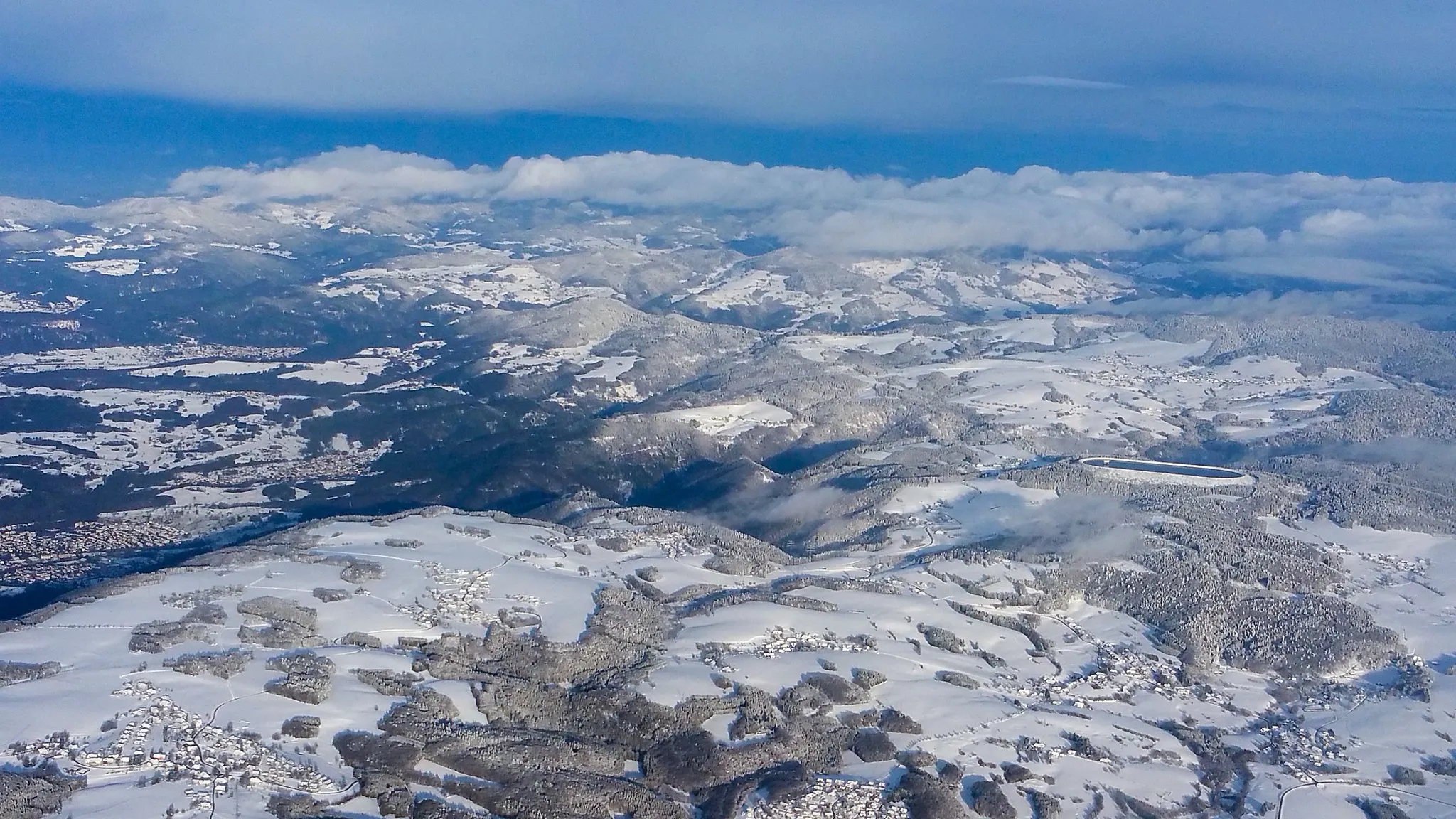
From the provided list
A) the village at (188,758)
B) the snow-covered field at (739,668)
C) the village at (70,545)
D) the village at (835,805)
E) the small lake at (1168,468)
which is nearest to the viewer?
the village at (188,758)

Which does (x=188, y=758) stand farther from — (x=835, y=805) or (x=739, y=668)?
(x=739, y=668)

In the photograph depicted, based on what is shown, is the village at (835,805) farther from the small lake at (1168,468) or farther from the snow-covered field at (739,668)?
the small lake at (1168,468)

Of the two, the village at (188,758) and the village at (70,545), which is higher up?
the village at (188,758)

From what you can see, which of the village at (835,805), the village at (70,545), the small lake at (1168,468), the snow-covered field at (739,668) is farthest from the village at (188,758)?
the small lake at (1168,468)

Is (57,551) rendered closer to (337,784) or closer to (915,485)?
(337,784)

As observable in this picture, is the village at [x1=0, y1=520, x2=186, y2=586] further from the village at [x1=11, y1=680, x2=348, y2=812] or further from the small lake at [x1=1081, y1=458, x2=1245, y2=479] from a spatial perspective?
the small lake at [x1=1081, y1=458, x2=1245, y2=479]

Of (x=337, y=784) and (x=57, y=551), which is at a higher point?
(x=337, y=784)

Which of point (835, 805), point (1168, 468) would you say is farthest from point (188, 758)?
point (1168, 468)

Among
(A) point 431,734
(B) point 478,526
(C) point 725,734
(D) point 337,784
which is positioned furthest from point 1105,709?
(B) point 478,526

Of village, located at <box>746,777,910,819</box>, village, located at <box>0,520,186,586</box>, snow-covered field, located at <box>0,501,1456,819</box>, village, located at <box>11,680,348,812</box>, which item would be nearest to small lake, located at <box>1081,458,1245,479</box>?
snow-covered field, located at <box>0,501,1456,819</box>

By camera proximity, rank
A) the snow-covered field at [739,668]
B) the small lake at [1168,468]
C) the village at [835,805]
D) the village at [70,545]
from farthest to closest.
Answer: the small lake at [1168,468], the village at [70,545], the snow-covered field at [739,668], the village at [835,805]

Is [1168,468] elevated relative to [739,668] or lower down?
lower down
